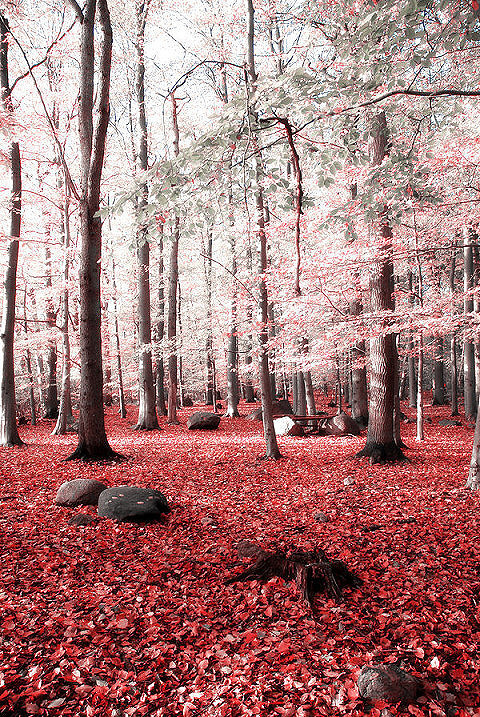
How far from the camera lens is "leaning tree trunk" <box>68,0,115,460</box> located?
745 centimetres

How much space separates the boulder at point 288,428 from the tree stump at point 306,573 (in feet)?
27.3

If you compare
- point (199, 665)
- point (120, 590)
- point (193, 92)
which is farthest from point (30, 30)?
point (199, 665)

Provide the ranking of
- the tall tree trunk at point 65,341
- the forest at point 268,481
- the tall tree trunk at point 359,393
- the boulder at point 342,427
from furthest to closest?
the tall tree trunk at point 359,393 → the boulder at point 342,427 → the tall tree trunk at point 65,341 → the forest at point 268,481

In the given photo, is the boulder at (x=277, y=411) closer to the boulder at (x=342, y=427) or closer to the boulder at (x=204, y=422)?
the boulder at (x=204, y=422)

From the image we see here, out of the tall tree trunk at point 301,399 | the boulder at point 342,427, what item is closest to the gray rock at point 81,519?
the boulder at point 342,427

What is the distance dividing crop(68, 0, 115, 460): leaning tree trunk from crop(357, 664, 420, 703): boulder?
20.7 feet

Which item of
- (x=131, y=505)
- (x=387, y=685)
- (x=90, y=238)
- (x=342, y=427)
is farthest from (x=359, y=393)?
(x=387, y=685)

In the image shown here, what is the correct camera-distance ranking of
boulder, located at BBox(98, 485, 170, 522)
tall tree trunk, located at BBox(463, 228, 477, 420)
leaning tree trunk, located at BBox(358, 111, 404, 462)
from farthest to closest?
tall tree trunk, located at BBox(463, 228, 477, 420)
leaning tree trunk, located at BBox(358, 111, 404, 462)
boulder, located at BBox(98, 485, 170, 522)

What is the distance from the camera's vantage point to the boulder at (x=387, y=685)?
87.9 inches

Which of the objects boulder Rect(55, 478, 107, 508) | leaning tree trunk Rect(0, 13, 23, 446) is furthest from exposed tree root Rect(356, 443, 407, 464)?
leaning tree trunk Rect(0, 13, 23, 446)

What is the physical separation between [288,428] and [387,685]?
32.6 ft

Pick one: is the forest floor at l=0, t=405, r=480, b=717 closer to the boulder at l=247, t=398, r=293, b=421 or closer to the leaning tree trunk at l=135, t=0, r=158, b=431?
the leaning tree trunk at l=135, t=0, r=158, b=431

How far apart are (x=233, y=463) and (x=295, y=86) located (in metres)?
6.89

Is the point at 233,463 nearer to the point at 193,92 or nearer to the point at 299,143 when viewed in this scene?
the point at 299,143
